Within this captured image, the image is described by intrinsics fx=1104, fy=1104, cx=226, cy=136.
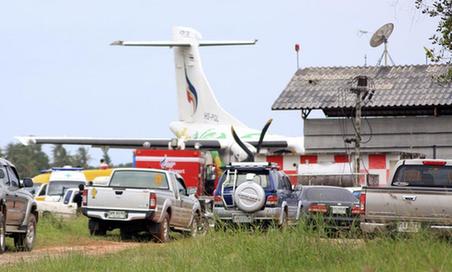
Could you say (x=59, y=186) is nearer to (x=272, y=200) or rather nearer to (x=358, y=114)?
(x=358, y=114)

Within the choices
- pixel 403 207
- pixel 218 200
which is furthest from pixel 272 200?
pixel 403 207

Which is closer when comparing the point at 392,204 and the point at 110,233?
the point at 392,204

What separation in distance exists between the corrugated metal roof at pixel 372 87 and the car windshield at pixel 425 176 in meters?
22.4

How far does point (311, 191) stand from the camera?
27359 mm

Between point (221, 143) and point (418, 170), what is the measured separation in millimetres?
35332

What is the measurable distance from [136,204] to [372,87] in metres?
20.9

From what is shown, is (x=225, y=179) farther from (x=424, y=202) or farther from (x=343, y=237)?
(x=343, y=237)

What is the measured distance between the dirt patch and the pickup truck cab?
0.33 metres

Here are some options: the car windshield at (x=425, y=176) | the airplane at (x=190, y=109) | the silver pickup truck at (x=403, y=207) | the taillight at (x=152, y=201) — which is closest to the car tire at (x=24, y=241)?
the taillight at (x=152, y=201)

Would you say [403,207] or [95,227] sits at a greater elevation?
[403,207]

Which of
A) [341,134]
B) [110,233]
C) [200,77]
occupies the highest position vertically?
[200,77]

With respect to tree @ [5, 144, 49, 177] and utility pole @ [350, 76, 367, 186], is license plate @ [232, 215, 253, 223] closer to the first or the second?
utility pole @ [350, 76, 367, 186]

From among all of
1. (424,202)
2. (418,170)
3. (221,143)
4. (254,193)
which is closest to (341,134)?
(221,143)

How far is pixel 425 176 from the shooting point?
1962 cm
